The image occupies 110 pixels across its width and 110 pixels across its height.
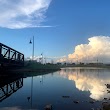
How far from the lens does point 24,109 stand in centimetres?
2595

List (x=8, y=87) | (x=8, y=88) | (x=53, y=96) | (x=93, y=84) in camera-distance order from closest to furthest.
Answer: (x=53, y=96), (x=8, y=88), (x=8, y=87), (x=93, y=84)

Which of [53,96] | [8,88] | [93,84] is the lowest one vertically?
[53,96]

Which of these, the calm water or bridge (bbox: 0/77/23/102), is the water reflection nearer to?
the calm water

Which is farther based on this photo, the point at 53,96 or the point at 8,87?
the point at 8,87

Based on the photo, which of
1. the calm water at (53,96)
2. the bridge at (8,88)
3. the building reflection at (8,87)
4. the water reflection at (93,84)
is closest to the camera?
the calm water at (53,96)

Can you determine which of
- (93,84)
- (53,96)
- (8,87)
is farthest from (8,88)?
(93,84)

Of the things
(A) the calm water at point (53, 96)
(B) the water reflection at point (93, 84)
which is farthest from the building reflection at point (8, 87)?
(B) the water reflection at point (93, 84)

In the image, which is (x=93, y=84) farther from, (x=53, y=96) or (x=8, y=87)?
(x=53, y=96)

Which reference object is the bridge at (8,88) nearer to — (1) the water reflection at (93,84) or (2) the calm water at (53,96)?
(2) the calm water at (53,96)

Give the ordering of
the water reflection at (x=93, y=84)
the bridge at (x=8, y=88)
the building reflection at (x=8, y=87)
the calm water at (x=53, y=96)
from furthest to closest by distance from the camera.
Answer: the water reflection at (x=93, y=84) < the building reflection at (x=8, y=87) < the bridge at (x=8, y=88) < the calm water at (x=53, y=96)

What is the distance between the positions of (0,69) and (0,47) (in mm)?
10417

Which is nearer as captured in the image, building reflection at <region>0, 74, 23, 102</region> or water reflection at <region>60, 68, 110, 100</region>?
building reflection at <region>0, 74, 23, 102</region>

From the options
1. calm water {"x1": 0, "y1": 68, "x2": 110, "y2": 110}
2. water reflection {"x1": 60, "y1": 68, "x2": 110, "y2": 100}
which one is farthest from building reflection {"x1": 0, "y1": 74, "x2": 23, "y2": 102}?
water reflection {"x1": 60, "y1": 68, "x2": 110, "y2": 100}

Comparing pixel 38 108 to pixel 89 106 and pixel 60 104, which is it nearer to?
pixel 60 104
